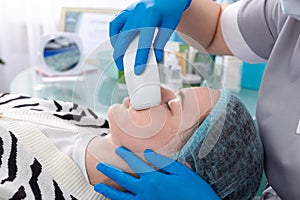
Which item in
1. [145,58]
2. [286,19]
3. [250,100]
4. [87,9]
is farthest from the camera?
[87,9]

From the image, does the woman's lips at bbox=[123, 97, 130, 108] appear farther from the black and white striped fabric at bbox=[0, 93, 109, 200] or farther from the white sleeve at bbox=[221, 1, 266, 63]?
the white sleeve at bbox=[221, 1, 266, 63]

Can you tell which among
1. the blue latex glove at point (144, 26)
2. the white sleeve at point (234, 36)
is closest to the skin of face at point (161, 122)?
the blue latex glove at point (144, 26)

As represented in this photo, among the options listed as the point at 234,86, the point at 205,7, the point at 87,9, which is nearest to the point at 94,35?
the point at 87,9

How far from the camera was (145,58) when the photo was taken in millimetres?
758

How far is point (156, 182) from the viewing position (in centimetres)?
78

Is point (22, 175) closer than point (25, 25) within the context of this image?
Yes

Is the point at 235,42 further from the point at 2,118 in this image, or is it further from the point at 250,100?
the point at 2,118

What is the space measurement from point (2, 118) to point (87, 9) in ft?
3.16

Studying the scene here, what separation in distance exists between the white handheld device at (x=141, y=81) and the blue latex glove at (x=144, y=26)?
12 millimetres

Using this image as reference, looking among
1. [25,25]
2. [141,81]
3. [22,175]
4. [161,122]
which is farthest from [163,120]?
[25,25]

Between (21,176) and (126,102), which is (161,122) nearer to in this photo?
(126,102)

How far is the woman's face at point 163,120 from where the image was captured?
32.3 inches

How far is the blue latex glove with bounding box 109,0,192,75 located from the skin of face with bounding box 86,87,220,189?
103 millimetres

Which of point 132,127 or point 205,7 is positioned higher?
point 205,7
